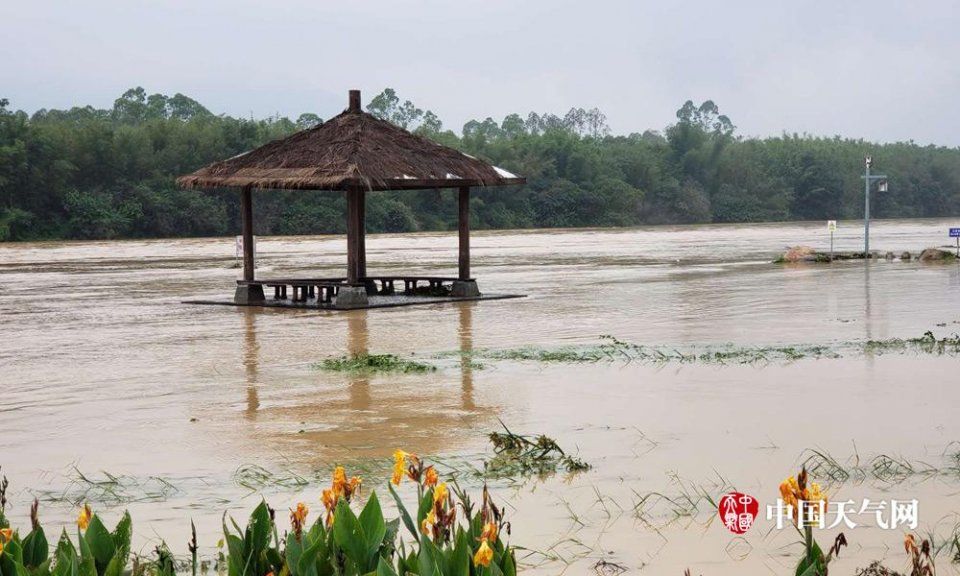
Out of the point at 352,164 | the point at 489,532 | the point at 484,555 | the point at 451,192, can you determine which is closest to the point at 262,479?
the point at 489,532

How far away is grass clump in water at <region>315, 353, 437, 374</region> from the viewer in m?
13.2

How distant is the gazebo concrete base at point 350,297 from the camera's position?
66.5ft

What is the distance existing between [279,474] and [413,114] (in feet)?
315

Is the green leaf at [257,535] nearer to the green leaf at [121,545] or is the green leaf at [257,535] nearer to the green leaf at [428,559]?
the green leaf at [121,545]

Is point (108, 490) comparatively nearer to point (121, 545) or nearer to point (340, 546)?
point (121, 545)

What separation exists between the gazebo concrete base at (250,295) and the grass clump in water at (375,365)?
24.6 ft

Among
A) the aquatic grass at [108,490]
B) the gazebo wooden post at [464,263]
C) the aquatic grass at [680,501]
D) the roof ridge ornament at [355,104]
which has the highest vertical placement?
the roof ridge ornament at [355,104]

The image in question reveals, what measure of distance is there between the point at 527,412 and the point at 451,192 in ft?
203

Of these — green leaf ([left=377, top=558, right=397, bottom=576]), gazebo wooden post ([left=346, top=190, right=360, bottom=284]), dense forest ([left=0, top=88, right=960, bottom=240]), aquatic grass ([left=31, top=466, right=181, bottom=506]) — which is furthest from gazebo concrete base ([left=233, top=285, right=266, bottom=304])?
dense forest ([left=0, top=88, right=960, bottom=240])

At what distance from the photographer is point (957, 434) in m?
9.29

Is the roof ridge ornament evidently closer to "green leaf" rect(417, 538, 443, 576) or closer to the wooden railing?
the wooden railing

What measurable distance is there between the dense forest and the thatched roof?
116 ft

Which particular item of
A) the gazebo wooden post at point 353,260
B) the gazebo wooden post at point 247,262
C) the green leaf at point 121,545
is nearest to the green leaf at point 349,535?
the green leaf at point 121,545

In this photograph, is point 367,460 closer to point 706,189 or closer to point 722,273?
point 722,273
